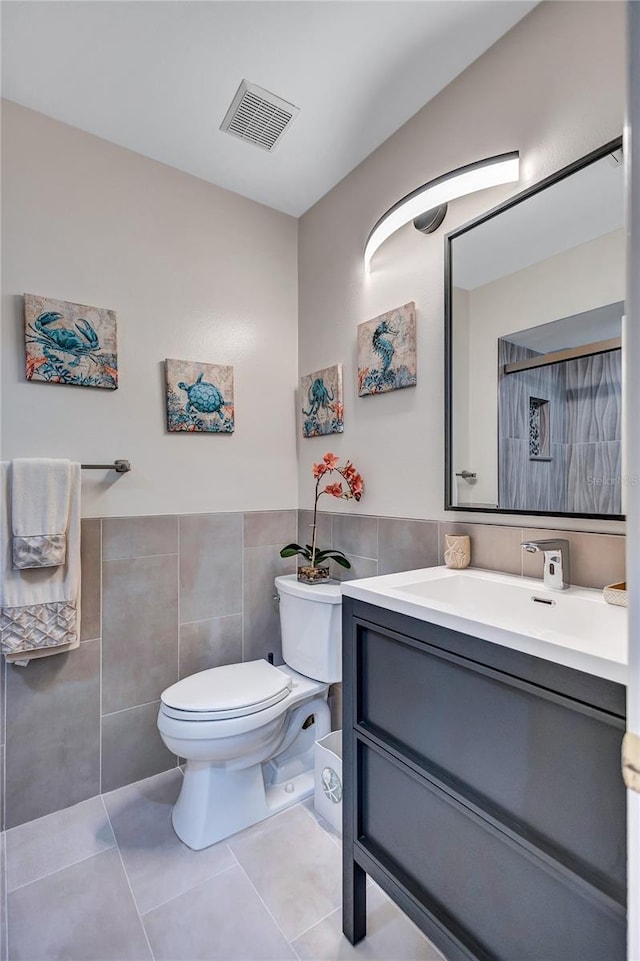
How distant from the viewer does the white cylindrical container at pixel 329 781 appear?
1525mm

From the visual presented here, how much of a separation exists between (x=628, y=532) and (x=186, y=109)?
1936 millimetres

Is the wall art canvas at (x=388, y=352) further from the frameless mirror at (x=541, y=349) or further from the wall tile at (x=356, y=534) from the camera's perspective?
the wall tile at (x=356, y=534)

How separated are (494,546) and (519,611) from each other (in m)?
0.23

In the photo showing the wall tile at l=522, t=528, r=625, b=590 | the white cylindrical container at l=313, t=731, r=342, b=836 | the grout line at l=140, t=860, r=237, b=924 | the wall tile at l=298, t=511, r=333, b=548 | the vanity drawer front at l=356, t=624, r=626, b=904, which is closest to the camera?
the vanity drawer front at l=356, t=624, r=626, b=904

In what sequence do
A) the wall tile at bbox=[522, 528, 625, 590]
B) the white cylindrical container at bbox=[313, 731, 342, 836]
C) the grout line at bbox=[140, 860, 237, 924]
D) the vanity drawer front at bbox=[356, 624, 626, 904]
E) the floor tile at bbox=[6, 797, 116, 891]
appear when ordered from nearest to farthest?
the vanity drawer front at bbox=[356, 624, 626, 904] < the wall tile at bbox=[522, 528, 625, 590] < the grout line at bbox=[140, 860, 237, 924] < the floor tile at bbox=[6, 797, 116, 891] < the white cylindrical container at bbox=[313, 731, 342, 836]

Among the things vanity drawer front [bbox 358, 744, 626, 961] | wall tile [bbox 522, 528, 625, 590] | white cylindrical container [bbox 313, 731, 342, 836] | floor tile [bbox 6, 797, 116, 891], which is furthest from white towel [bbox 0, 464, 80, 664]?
wall tile [bbox 522, 528, 625, 590]

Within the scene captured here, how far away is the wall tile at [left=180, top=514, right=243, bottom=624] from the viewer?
1897 mm

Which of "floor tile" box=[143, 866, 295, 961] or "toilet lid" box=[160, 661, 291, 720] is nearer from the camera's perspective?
"floor tile" box=[143, 866, 295, 961]

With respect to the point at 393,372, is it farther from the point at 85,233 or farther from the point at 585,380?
the point at 85,233

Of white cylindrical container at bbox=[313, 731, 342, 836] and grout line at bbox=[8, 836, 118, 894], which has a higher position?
white cylindrical container at bbox=[313, 731, 342, 836]

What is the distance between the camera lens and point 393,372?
1670 mm

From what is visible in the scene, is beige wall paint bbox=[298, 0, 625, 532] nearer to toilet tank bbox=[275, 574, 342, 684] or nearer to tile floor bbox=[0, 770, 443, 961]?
toilet tank bbox=[275, 574, 342, 684]

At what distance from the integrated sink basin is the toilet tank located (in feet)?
1.54

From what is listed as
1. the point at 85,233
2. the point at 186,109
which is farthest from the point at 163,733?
the point at 186,109
